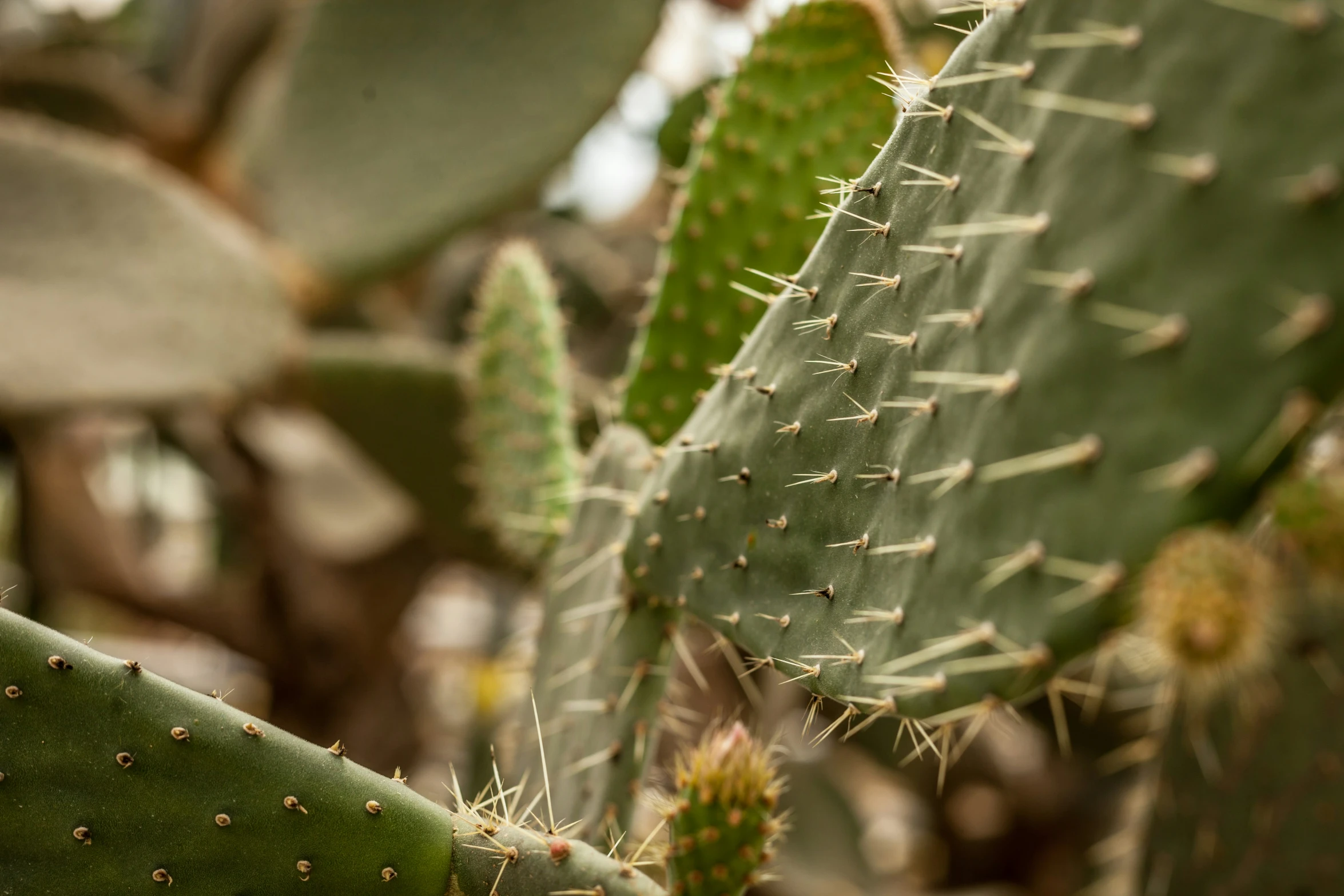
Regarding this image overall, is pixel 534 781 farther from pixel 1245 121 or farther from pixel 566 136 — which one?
pixel 566 136

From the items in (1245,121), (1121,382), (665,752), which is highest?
(1245,121)

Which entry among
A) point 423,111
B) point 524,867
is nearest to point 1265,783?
point 524,867

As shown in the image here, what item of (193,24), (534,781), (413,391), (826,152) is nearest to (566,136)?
(413,391)

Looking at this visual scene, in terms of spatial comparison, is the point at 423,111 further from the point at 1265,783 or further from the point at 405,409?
the point at 1265,783

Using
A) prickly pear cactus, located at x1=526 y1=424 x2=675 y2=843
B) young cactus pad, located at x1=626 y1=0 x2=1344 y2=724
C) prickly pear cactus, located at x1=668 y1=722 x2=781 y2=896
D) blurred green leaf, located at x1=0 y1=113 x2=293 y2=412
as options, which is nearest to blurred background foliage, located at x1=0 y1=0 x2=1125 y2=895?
blurred green leaf, located at x1=0 y1=113 x2=293 y2=412

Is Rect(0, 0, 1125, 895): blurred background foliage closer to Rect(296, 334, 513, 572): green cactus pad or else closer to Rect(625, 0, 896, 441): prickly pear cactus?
Rect(296, 334, 513, 572): green cactus pad

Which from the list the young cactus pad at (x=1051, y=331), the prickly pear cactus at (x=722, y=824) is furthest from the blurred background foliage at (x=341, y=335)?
the young cactus pad at (x=1051, y=331)

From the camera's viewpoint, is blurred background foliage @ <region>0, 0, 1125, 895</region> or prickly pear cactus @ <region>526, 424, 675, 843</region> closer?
prickly pear cactus @ <region>526, 424, 675, 843</region>
